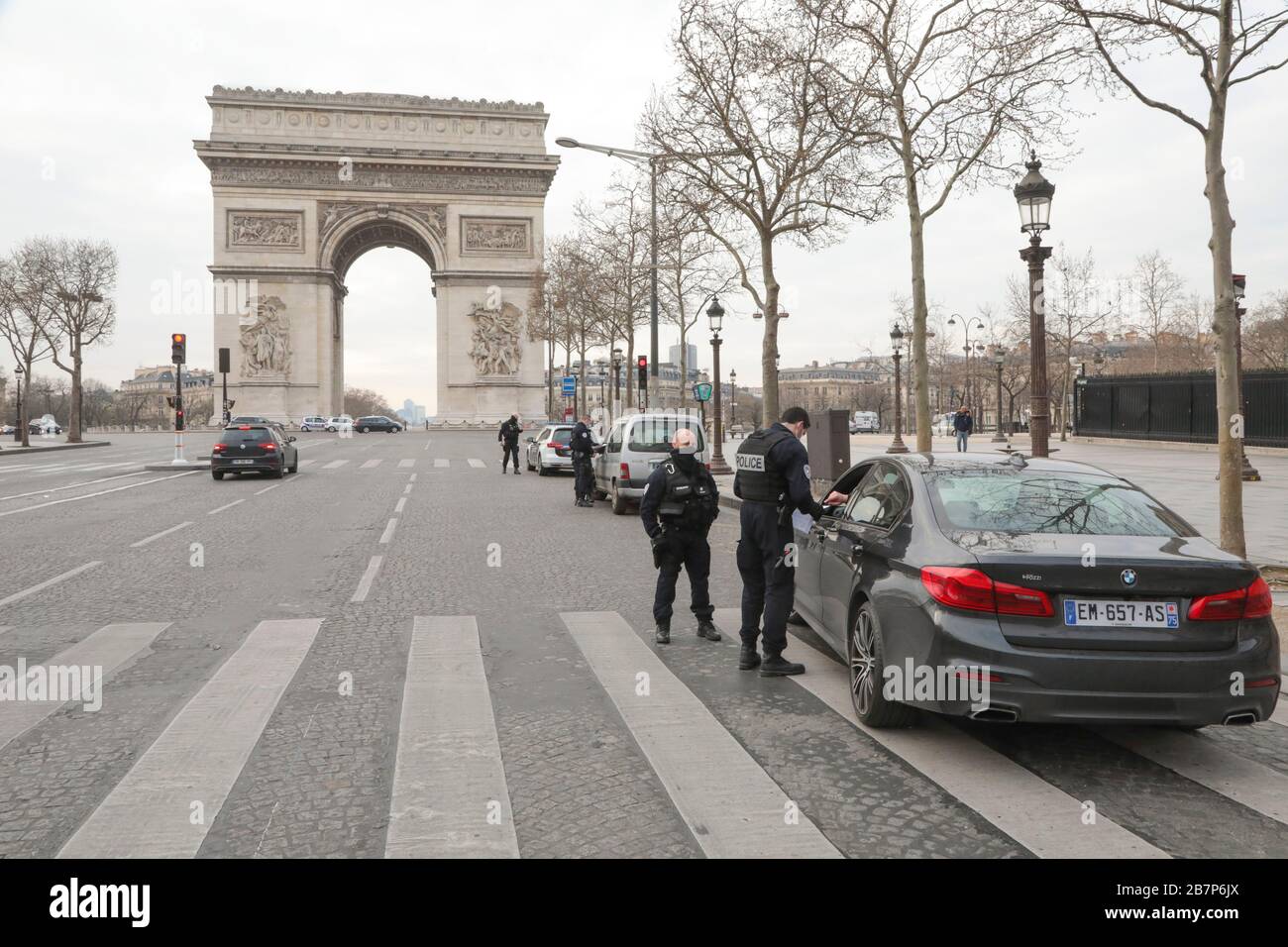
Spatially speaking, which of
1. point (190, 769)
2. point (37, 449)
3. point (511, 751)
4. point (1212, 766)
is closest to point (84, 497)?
point (190, 769)

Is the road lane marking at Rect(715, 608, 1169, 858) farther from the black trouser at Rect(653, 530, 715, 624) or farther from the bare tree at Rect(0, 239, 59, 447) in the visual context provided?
the bare tree at Rect(0, 239, 59, 447)

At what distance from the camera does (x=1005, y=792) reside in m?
4.31

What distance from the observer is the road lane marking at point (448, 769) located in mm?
3740

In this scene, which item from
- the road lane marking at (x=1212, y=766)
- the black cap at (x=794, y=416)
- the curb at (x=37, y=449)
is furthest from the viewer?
the curb at (x=37, y=449)

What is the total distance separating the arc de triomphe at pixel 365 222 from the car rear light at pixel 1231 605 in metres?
57.2

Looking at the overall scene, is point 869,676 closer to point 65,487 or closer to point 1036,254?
point 1036,254

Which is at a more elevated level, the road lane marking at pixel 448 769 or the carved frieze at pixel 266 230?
the carved frieze at pixel 266 230

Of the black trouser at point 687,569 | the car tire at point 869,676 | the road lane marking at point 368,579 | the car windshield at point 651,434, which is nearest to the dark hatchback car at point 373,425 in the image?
the car windshield at point 651,434

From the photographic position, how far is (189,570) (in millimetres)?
10500

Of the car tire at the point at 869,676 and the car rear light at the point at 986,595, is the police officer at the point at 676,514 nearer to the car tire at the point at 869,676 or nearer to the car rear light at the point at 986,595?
the car tire at the point at 869,676
